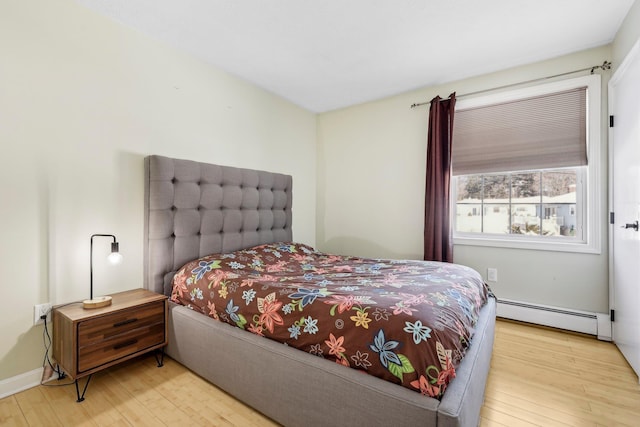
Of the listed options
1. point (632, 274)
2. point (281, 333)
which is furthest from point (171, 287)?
point (632, 274)

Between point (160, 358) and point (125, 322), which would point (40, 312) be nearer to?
point (125, 322)

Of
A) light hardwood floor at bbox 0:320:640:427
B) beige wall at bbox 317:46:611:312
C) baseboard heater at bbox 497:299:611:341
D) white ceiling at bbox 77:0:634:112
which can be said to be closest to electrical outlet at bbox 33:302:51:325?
light hardwood floor at bbox 0:320:640:427

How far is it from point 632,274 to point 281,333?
2.28 metres

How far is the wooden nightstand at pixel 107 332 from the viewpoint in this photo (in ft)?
5.13

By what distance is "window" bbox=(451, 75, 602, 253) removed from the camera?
8.04 feet

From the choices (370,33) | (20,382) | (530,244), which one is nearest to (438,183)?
(530,244)

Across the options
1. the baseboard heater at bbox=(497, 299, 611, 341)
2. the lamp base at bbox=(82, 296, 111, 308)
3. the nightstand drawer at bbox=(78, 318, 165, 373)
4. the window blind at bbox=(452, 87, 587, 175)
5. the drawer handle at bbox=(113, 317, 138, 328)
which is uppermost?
the window blind at bbox=(452, 87, 587, 175)

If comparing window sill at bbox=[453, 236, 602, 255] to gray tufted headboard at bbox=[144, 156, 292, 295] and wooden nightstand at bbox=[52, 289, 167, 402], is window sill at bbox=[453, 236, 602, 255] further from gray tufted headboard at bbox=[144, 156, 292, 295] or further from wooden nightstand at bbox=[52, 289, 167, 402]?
wooden nightstand at bbox=[52, 289, 167, 402]

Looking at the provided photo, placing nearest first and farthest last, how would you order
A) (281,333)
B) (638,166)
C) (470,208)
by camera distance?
1. (281,333)
2. (638,166)
3. (470,208)

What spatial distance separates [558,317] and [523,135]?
64.3 inches

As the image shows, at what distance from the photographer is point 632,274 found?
191 cm

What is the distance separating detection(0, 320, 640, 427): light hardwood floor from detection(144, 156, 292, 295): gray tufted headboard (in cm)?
64

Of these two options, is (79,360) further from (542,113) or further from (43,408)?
(542,113)

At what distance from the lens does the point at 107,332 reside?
1.68 metres
